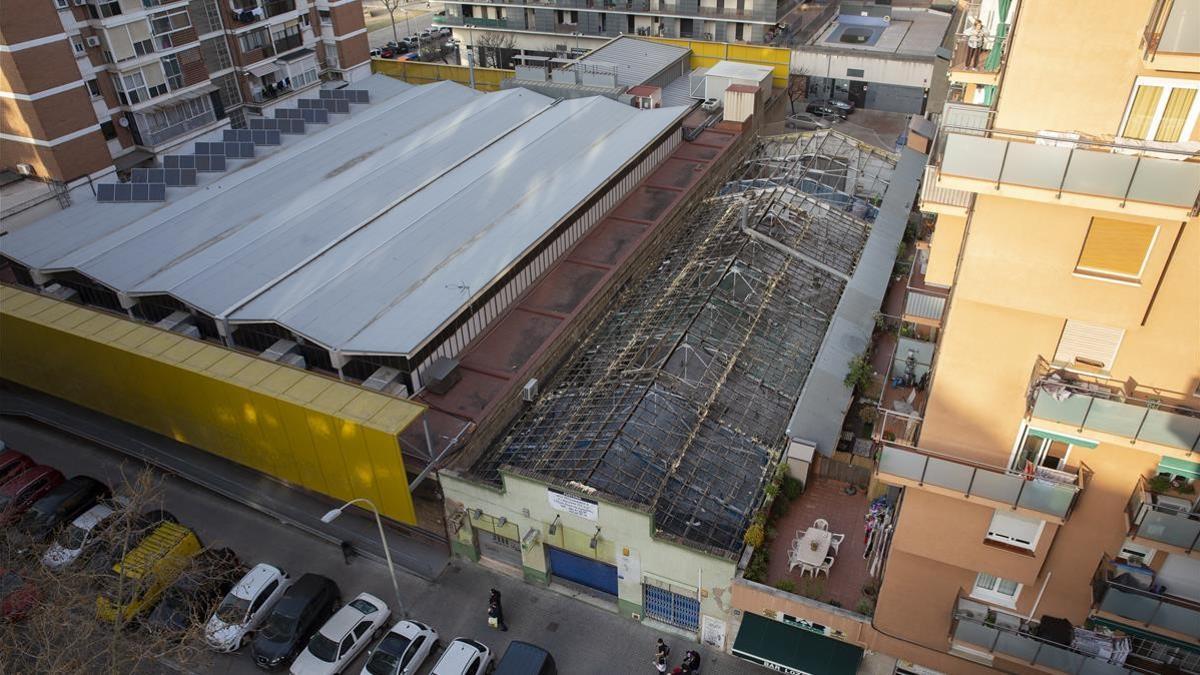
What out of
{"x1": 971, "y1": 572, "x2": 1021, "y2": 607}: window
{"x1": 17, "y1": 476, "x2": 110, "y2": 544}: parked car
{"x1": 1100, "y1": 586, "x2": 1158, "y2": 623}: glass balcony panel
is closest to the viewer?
{"x1": 1100, "y1": 586, "x2": 1158, "y2": 623}: glass balcony panel

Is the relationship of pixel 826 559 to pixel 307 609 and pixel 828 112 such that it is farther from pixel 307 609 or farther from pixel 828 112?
pixel 828 112

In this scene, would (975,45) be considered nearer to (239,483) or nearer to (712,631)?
(712,631)

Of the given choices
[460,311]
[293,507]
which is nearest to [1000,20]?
[460,311]

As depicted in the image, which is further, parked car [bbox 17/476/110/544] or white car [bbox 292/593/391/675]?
parked car [bbox 17/476/110/544]

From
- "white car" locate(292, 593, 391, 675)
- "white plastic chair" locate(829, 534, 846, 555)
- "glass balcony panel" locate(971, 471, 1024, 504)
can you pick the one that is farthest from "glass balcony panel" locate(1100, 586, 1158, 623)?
"white car" locate(292, 593, 391, 675)

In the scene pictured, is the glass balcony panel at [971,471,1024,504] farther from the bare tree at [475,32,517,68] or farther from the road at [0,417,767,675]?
the bare tree at [475,32,517,68]

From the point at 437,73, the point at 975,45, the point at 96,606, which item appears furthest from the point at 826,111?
the point at 96,606
